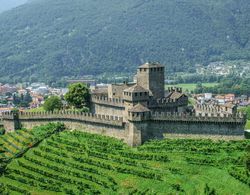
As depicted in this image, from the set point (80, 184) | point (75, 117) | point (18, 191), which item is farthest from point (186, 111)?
point (18, 191)

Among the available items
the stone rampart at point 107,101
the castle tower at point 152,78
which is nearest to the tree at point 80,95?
the stone rampart at point 107,101

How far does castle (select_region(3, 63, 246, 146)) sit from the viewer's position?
6981 cm

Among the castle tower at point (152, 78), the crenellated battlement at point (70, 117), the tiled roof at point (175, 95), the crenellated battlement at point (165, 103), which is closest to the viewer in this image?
the crenellated battlement at point (70, 117)

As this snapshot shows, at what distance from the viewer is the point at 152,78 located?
262ft

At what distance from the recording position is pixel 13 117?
283 ft

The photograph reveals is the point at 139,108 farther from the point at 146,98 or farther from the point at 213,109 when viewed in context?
the point at 213,109

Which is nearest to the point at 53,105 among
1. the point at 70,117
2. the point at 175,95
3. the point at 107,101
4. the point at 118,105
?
the point at 70,117

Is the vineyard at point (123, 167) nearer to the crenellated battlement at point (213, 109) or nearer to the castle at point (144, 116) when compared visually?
the castle at point (144, 116)

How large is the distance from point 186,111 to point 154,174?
755 inches

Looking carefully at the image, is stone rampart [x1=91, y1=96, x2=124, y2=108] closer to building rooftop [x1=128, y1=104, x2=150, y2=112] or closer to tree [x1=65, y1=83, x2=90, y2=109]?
tree [x1=65, y1=83, x2=90, y2=109]

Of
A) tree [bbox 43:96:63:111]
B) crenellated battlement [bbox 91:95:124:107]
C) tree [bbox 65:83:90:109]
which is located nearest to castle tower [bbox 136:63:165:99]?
crenellated battlement [bbox 91:95:124:107]

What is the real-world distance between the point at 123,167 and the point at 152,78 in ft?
61.4

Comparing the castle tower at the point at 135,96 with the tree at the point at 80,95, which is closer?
the castle tower at the point at 135,96

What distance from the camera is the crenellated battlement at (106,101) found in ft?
263
